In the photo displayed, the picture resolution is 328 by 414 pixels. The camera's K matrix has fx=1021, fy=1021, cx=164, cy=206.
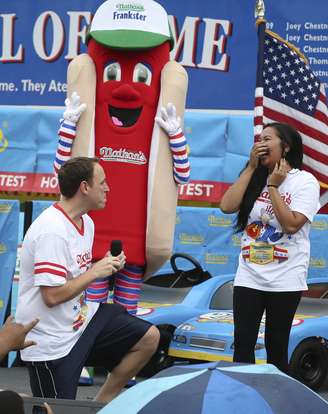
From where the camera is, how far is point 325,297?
829cm

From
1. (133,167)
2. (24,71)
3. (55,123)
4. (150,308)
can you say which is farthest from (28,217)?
(24,71)

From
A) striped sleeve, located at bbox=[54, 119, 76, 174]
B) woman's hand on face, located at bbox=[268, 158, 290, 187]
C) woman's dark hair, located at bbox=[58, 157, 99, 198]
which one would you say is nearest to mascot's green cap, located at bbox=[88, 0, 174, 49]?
striped sleeve, located at bbox=[54, 119, 76, 174]

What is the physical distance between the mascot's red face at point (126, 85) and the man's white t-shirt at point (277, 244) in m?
1.44

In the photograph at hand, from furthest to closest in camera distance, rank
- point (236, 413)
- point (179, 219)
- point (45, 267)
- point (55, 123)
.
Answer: point (55, 123), point (179, 219), point (45, 267), point (236, 413)

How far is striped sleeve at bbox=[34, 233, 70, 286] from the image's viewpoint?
184 inches

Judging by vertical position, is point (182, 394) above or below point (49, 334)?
above

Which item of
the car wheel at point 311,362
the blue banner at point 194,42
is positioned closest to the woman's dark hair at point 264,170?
the car wheel at point 311,362

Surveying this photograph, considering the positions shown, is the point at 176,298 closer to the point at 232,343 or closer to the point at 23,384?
the point at 232,343

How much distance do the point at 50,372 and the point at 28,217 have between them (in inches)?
159

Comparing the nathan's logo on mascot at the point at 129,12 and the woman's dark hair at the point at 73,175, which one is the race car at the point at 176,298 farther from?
the woman's dark hair at the point at 73,175

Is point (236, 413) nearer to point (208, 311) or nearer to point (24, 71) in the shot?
point (208, 311)

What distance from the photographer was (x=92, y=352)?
5066mm

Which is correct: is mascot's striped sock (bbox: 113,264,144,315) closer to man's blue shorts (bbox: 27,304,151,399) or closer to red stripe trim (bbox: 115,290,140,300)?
red stripe trim (bbox: 115,290,140,300)

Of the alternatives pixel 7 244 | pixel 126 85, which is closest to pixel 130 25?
pixel 126 85
